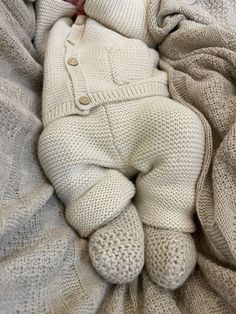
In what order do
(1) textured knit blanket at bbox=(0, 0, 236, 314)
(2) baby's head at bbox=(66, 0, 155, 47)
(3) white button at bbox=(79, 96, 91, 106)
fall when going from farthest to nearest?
(2) baby's head at bbox=(66, 0, 155, 47) → (3) white button at bbox=(79, 96, 91, 106) → (1) textured knit blanket at bbox=(0, 0, 236, 314)

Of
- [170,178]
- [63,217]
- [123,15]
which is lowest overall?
[63,217]

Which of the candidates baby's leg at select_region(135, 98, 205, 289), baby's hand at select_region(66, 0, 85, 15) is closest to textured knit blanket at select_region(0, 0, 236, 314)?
baby's leg at select_region(135, 98, 205, 289)

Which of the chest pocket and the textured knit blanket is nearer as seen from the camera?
the textured knit blanket

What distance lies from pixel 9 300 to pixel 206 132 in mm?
414

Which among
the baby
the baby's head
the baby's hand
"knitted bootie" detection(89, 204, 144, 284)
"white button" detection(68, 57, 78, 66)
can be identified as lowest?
"knitted bootie" detection(89, 204, 144, 284)

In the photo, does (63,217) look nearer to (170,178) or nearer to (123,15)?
(170,178)

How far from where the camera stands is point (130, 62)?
0.78 metres

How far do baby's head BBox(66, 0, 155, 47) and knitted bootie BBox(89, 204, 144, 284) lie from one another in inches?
17.9

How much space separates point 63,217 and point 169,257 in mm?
200

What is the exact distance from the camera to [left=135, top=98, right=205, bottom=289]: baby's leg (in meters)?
0.64

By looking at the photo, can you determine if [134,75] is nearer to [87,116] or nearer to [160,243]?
[87,116]

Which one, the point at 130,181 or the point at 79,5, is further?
the point at 79,5

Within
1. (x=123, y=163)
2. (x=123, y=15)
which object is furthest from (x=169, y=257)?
(x=123, y=15)

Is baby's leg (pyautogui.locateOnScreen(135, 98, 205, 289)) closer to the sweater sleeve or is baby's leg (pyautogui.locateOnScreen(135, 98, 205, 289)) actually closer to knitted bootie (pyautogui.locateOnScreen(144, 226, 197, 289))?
knitted bootie (pyautogui.locateOnScreen(144, 226, 197, 289))
